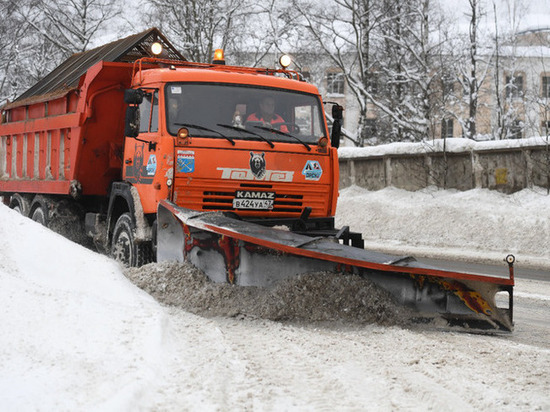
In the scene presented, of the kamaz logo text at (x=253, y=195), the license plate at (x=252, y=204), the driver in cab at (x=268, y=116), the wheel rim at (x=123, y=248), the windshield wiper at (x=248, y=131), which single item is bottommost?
the wheel rim at (x=123, y=248)

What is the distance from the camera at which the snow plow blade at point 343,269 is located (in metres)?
6.02

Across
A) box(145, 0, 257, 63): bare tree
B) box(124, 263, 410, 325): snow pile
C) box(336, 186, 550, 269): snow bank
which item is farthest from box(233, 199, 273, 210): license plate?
box(145, 0, 257, 63): bare tree

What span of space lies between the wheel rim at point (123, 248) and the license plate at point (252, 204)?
1.44m

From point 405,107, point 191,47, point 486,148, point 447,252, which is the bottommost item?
point 447,252

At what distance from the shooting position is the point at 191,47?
2947 cm

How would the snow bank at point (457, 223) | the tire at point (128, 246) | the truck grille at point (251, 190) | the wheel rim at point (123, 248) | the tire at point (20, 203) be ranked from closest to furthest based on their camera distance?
the truck grille at point (251, 190) → the tire at point (128, 246) → the wheel rim at point (123, 248) → the tire at point (20, 203) → the snow bank at point (457, 223)

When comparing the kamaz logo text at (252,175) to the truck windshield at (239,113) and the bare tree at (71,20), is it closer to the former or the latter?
the truck windshield at (239,113)

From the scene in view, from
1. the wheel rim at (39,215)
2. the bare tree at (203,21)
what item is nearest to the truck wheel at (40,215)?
the wheel rim at (39,215)

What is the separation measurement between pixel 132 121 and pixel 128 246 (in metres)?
1.40

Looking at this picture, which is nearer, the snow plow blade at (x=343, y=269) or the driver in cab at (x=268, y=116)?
the snow plow blade at (x=343, y=269)

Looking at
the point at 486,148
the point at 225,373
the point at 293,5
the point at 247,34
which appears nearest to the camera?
the point at 225,373

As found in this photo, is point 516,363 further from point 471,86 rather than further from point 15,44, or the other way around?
point 15,44

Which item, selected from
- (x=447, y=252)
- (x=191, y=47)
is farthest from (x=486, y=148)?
(x=191, y=47)

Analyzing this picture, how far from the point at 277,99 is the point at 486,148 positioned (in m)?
9.66
